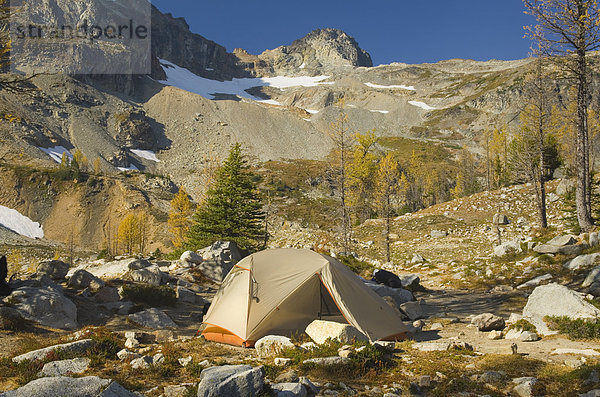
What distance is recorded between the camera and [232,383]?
516 centimetres

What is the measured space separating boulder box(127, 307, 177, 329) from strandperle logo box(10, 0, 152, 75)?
149777 millimetres

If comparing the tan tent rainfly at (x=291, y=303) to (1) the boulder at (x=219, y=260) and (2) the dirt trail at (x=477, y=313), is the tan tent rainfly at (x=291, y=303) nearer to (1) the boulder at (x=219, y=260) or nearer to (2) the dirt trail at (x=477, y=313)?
(2) the dirt trail at (x=477, y=313)

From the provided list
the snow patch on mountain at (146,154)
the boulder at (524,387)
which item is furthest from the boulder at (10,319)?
the snow patch on mountain at (146,154)

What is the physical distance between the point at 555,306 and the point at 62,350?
10960 millimetres

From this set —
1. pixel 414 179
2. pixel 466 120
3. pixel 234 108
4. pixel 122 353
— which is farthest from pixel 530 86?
pixel 466 120

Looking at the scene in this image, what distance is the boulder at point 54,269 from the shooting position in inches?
551

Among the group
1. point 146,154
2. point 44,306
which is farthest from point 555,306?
point 146,154

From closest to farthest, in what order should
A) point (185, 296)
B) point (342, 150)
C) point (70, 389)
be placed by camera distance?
point (70, 389) < point (185, 296) < point (342, 150)

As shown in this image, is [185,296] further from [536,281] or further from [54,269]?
[536,281]

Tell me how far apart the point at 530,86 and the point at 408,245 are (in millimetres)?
15323

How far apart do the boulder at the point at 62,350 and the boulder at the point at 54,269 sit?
7933mm

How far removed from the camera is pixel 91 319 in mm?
10688

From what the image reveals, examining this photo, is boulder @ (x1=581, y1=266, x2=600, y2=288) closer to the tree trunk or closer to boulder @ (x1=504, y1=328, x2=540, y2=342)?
boulder @ (x1=504, y1=328, x2=540, y2=342)

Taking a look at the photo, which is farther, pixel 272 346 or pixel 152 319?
pixel 152 319
